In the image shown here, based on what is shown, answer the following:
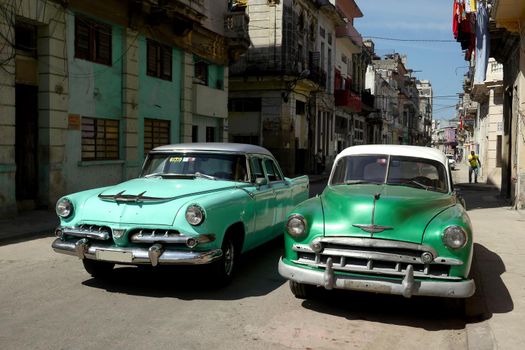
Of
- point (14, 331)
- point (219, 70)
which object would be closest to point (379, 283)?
point (14, 331)

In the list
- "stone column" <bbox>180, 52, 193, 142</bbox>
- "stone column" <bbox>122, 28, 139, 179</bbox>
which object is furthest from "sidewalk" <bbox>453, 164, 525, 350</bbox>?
"stone column" <bbox>180, 52, 193, 142</bbox>

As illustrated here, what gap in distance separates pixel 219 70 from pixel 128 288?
17.9m

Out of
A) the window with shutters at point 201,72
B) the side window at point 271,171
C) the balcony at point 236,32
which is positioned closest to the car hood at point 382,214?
the side window at point 271,171

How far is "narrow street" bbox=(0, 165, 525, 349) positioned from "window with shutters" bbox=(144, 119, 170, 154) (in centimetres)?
1046

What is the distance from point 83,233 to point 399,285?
10.6ft

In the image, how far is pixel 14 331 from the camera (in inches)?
176

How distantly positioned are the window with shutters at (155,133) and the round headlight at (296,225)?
41.3ft

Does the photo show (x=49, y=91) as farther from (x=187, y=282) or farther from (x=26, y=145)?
(x=187, y=282)

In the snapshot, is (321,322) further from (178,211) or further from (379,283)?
(178,211)

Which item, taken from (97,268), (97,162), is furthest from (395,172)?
(97,162)

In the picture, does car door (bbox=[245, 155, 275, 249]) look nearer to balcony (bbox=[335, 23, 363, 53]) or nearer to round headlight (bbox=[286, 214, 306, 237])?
round headlight (bbox=[286, 214, 306, 237])

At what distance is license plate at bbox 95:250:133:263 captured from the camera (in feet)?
17.5

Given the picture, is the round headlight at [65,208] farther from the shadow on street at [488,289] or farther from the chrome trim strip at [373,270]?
the shadow on street at [488,289]

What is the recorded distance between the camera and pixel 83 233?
220 inches
